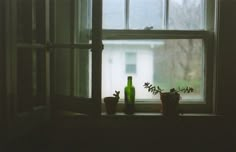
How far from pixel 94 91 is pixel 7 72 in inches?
Answer: 22.3

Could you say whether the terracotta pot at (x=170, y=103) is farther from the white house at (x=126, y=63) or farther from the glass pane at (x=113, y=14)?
the glass pane at (x=113, y=14)

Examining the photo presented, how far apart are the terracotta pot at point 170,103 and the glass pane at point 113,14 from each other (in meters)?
0.58

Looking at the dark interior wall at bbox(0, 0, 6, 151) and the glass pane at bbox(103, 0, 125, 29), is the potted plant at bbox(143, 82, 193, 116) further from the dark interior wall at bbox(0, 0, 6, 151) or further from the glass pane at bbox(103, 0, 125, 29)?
the dark interior wall at bbox(0, 0, 6, 151)

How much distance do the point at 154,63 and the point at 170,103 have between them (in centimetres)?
32

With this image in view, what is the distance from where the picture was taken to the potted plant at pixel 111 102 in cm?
286

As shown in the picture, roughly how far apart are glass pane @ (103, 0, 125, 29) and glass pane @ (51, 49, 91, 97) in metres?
0.30

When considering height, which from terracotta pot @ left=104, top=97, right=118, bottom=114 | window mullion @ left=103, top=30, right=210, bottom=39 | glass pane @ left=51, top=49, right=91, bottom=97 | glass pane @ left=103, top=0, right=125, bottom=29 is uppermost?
glass pane @ left=103, top=0, right=125, bottom=29

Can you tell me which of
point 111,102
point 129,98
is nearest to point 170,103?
point 129,98

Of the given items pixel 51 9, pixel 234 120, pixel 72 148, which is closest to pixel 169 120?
pixel 234 120

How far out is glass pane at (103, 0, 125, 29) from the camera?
2.95 metres

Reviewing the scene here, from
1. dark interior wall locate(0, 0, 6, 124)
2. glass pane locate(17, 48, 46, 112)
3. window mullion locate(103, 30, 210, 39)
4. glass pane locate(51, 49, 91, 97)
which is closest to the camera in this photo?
dark interior wall locate(0, 0, 6, 124)

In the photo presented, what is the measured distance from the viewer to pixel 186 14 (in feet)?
9.73

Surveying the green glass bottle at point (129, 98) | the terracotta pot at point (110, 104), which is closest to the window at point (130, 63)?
the green glass bottle at point (129, 98)

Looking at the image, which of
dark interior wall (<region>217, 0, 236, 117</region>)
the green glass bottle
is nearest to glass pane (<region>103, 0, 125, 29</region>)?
the green glass bottle
